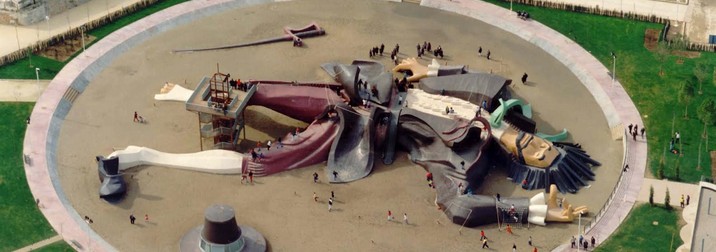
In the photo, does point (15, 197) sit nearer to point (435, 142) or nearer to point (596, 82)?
point (435, 142)

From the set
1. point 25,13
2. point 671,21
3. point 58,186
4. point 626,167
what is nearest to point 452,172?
point 626,167

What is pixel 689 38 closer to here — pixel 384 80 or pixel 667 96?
pixel 667 96

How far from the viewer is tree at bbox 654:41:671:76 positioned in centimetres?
16800

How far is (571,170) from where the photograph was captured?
472 ft

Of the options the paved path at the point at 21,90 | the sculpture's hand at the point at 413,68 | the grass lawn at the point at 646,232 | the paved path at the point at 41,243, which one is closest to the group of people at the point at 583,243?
the grass lawn at the point at 646,232

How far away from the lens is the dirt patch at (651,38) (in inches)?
6855

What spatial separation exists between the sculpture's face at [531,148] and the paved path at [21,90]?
5953cm

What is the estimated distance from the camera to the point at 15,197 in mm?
139125

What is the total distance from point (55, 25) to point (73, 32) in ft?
14.6

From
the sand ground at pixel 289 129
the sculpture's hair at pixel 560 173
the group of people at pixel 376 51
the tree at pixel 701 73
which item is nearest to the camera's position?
the sand ground at pixel 289 129

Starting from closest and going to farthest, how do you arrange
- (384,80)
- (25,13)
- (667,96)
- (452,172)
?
(452,172) < (384,80) < (667,96) < (25,13)

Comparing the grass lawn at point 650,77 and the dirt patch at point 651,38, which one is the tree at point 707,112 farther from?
the dirt patch at point 651,38

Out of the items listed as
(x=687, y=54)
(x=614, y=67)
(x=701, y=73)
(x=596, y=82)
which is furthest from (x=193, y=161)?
(x=687, y=54)

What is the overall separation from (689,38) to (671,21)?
4986 mm
